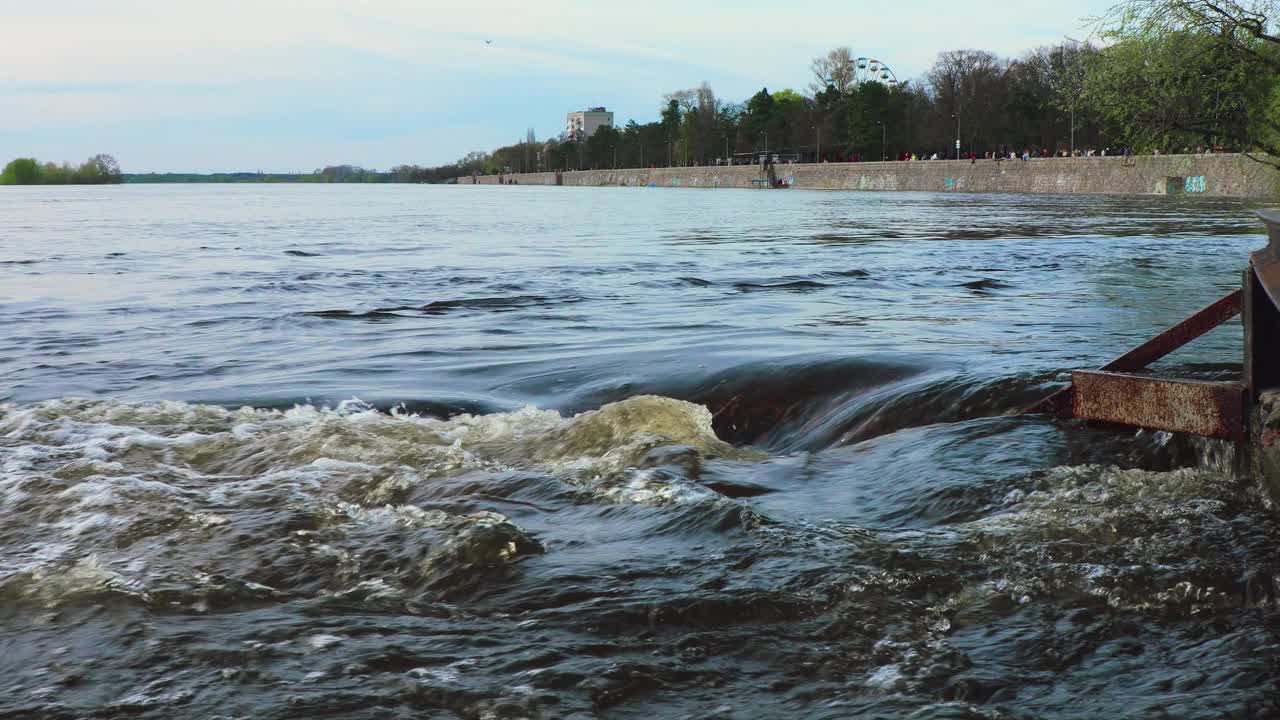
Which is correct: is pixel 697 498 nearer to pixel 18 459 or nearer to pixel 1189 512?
pixel 1189 512

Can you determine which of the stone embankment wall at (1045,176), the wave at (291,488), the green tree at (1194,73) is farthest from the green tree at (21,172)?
the wave at (291,488)

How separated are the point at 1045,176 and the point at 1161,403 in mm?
69769

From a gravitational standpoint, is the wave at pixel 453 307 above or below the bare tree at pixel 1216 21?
below

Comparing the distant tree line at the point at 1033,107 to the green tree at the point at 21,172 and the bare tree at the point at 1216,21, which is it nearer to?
the bare tree at the point at 1216,21

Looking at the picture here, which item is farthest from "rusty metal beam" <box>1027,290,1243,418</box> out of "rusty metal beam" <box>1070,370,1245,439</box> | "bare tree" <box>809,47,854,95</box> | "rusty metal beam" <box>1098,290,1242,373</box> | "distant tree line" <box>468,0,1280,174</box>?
"bare tree" <box>809,47,854,95</box>

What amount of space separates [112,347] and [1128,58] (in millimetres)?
25987

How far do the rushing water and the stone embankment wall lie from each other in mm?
28211

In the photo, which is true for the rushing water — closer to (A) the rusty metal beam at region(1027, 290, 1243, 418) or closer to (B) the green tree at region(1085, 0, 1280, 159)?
(A) the rusty metal beam at region(1027, 290, 1243, 418)

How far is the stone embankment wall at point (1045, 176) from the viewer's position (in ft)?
173

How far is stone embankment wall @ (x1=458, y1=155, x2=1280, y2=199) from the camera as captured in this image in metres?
52.8

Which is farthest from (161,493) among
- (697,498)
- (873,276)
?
(873,276)

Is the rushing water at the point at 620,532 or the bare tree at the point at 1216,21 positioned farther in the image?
the bare tree at the point at 1216,21

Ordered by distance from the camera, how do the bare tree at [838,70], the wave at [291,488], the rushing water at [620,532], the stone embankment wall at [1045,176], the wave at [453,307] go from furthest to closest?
the bare tree at [838,70]
the stone embankment wall at [1045,176]
the wave at [453,307]
the wave at [291,488]
the rushing water at [620,532]

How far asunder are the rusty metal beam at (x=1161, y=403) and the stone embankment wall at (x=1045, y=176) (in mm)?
29691
